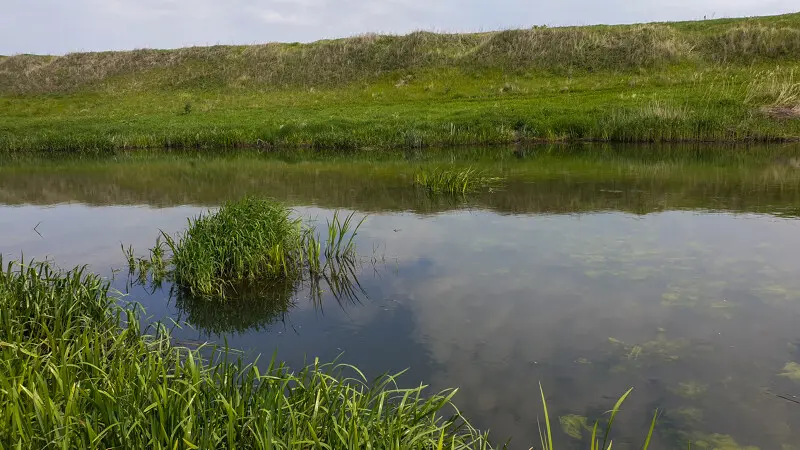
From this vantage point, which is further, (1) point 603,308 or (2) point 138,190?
(2) point 138,190

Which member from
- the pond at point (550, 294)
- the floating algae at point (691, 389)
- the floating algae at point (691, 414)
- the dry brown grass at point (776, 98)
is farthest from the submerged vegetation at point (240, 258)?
the dry brown grass at point (776, 98)

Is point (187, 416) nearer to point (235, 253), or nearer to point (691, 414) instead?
point (691, 414)

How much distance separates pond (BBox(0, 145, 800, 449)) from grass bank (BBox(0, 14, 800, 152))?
9.34 meters

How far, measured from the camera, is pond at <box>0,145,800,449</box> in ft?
18.0

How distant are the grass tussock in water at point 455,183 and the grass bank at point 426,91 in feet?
34.0

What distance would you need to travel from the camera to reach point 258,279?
30.3ft

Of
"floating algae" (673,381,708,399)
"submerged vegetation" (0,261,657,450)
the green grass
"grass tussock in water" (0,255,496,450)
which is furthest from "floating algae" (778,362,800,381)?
the green grass

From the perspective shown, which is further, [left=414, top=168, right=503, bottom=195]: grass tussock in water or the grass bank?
the grass bank

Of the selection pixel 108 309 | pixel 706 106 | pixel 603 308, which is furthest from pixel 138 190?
pixel 706 106

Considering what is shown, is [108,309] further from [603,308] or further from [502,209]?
[502,209]

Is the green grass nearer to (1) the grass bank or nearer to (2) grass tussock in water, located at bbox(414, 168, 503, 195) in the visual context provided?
(2) grass tussock in water, located at bbox(414, 168, 503, 195)

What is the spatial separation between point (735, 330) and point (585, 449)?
3.20m

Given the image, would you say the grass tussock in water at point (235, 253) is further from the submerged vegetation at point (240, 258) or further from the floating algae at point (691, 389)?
the floating algae at point (691, 389)

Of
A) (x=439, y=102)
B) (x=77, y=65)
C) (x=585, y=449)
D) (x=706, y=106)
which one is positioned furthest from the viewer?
(x=77, y=65)
